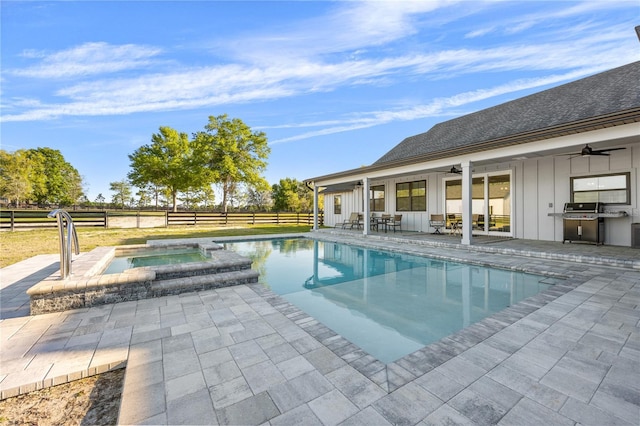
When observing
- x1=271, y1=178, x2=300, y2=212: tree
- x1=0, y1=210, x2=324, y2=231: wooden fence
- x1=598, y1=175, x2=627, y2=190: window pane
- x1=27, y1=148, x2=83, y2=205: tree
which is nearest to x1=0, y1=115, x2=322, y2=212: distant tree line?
x1=27, y1=148, x2=83, y2=205: tree

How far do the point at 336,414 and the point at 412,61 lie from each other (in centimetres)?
1373

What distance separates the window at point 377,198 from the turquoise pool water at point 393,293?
6.48m

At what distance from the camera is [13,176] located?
26.1 meters

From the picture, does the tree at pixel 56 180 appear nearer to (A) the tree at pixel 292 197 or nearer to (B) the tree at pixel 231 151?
(B) the tree at pixel 231 151

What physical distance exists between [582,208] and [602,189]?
2.29 ft

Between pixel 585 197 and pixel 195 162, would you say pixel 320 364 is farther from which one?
pixel 195 162

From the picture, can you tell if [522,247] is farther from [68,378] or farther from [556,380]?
[68,378]

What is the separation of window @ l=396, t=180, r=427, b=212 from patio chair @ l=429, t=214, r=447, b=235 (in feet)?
3.04

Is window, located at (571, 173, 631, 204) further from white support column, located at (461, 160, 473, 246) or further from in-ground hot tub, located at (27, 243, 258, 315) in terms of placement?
in-ground hot tub, located at (27, 243, 258, 315)

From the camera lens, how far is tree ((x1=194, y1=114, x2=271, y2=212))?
23984mm

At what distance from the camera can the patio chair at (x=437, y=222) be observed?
10298 millimetres

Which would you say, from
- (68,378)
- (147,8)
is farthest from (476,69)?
(68,378)

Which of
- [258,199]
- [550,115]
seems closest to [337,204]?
[550,115]

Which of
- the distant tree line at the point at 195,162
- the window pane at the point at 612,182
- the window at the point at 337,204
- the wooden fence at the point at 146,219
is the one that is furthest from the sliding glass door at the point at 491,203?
the distant tree line at the point at 195,162
